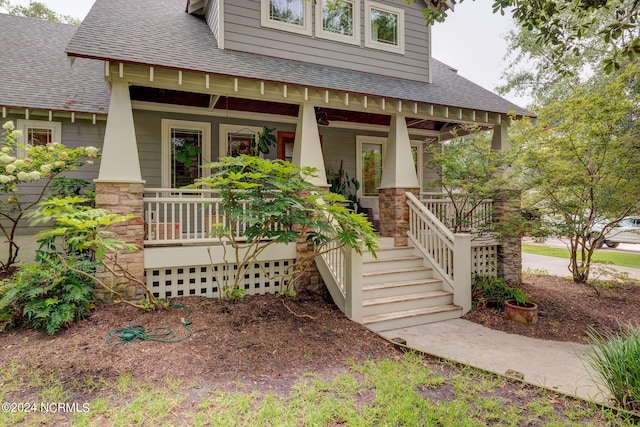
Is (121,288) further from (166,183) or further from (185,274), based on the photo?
(166,183)

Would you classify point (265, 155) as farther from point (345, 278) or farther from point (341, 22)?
point (345, 278)

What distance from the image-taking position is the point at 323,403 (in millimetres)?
2824

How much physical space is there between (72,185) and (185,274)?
2.81 metres

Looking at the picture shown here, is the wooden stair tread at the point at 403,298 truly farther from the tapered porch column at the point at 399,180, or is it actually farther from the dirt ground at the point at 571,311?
the tapered porch column at the point at 399,180

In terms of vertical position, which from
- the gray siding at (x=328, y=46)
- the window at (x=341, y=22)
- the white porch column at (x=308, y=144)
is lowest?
the white porch column at (x=308, y=144)

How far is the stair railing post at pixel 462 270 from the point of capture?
546 cm

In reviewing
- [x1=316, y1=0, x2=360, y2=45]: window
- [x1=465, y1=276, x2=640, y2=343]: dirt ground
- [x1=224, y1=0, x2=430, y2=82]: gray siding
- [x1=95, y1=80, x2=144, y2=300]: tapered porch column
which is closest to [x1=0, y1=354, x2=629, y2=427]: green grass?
[x1=95, y1=80, x2=144, y2=300]: tapered porch column

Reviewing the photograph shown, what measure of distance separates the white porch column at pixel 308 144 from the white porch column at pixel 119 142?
2617mm

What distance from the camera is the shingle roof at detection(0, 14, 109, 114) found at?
265 inches

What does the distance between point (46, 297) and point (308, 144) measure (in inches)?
171

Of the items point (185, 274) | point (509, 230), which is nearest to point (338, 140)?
point (509, 230)

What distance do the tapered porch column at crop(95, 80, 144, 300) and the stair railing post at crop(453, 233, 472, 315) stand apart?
16.4 ft

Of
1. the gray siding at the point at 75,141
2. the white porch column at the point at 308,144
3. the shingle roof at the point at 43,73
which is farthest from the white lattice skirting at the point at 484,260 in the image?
the gray siding at the point at 75,141

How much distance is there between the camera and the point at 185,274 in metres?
5.21
